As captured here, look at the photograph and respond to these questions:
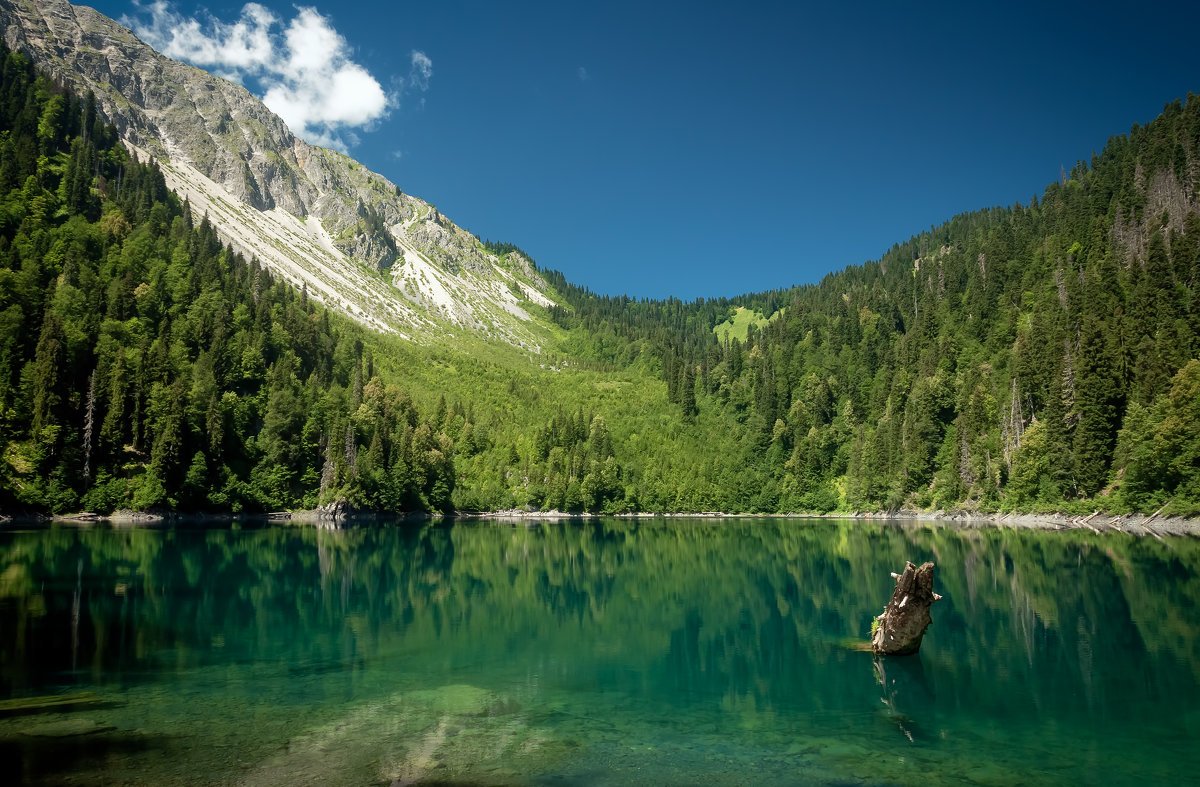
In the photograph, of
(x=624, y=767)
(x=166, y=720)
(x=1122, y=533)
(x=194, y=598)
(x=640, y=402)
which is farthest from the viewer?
(x=640, y=402)

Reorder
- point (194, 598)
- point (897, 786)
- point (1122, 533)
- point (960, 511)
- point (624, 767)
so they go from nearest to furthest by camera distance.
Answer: point (897, 786)
point (624, 767)
point (194, 598)
point (1122, 533)
point (960, 511)

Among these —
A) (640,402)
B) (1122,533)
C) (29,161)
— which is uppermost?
(29,161)

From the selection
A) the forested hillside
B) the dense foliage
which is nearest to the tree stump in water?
the forested hillside

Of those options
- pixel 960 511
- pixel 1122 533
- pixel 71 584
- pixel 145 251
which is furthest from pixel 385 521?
pixel 1122 533

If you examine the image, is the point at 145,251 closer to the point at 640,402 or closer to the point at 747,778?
the point at 640,402

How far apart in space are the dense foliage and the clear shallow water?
41.5 m

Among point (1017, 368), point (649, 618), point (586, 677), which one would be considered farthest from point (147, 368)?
point (1017, 368)

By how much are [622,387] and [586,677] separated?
175m

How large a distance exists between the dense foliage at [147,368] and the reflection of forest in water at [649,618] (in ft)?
78.3

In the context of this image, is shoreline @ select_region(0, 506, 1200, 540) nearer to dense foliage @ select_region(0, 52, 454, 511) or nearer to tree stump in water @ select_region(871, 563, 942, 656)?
dense foliage @ select_region(0, 52, 454, 511)

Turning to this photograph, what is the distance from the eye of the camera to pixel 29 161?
115875 mm

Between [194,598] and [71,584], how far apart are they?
7.07 meters

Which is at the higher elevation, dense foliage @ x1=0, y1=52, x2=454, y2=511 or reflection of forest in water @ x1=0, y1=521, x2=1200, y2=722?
dense foliage @ x1=0, y1=52, x2=454, y2=511

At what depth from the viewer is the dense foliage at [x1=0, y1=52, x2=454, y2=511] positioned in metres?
83.5
